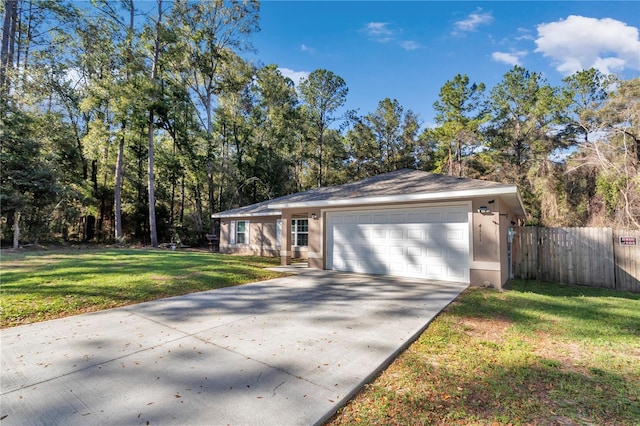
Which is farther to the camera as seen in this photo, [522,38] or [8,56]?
[8,56]

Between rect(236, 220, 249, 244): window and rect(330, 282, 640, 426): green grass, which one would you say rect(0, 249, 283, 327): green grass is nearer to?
rect(330, 282, 640, 426): green grass

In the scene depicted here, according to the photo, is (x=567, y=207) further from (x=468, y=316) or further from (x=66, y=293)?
(x=66, y=293)

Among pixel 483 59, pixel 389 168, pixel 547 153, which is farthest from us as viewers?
pixel 389 168

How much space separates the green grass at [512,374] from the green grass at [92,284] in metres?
5.13

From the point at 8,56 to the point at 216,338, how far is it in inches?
938

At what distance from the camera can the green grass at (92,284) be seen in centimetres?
493

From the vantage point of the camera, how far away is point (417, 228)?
27.1 ft

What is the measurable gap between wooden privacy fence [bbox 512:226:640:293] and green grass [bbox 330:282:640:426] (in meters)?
3.71

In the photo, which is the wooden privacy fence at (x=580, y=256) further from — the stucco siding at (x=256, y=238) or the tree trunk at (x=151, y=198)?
the tree trunk at (x=151, y=198)

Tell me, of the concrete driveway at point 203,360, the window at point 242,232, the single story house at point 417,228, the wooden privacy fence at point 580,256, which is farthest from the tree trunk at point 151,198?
the wooden privacy fence at point 580,256

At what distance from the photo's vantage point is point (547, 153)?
18.6 metres

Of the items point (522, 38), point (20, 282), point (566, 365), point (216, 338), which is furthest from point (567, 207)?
point (20, 282)

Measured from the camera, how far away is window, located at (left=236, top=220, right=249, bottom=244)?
664 inches

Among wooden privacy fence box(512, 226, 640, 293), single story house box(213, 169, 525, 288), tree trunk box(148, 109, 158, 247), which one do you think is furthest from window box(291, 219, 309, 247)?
tree trunk box(148, 109, 158, 247)
